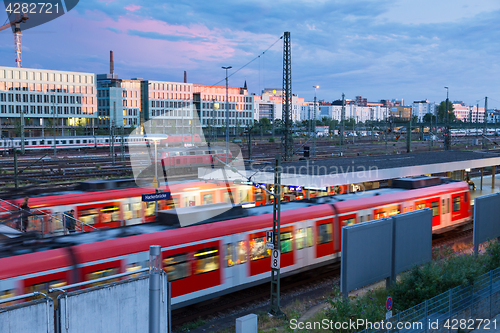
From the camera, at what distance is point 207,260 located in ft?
43.5

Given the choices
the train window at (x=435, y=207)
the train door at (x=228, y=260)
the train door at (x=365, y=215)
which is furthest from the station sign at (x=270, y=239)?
the train window at (x=435, y=207)

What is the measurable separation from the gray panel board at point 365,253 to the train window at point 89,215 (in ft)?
33.0

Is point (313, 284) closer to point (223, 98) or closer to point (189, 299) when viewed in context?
point (189, 299)

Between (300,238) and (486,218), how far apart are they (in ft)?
27.7

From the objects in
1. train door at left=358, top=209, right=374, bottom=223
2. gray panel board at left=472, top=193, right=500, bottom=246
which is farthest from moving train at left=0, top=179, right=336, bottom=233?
gray panel board at left=472, top=193, right=500, bottom=246

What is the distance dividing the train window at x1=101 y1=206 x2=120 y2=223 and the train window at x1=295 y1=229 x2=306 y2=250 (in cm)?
758

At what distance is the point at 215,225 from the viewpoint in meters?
13.6

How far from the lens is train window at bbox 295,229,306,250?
15.8m

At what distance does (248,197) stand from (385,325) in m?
12.5

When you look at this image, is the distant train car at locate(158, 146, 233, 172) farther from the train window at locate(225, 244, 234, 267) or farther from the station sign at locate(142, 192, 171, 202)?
the train window at locate(225, 244, 234, 267)

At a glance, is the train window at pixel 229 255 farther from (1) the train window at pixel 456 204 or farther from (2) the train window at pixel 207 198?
(1) the train window at pixel 456 204

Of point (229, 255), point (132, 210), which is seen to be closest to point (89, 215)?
point (132, 210)

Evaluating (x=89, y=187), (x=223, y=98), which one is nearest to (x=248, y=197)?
(x=89, y=187)

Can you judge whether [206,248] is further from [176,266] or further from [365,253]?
[365,253]
